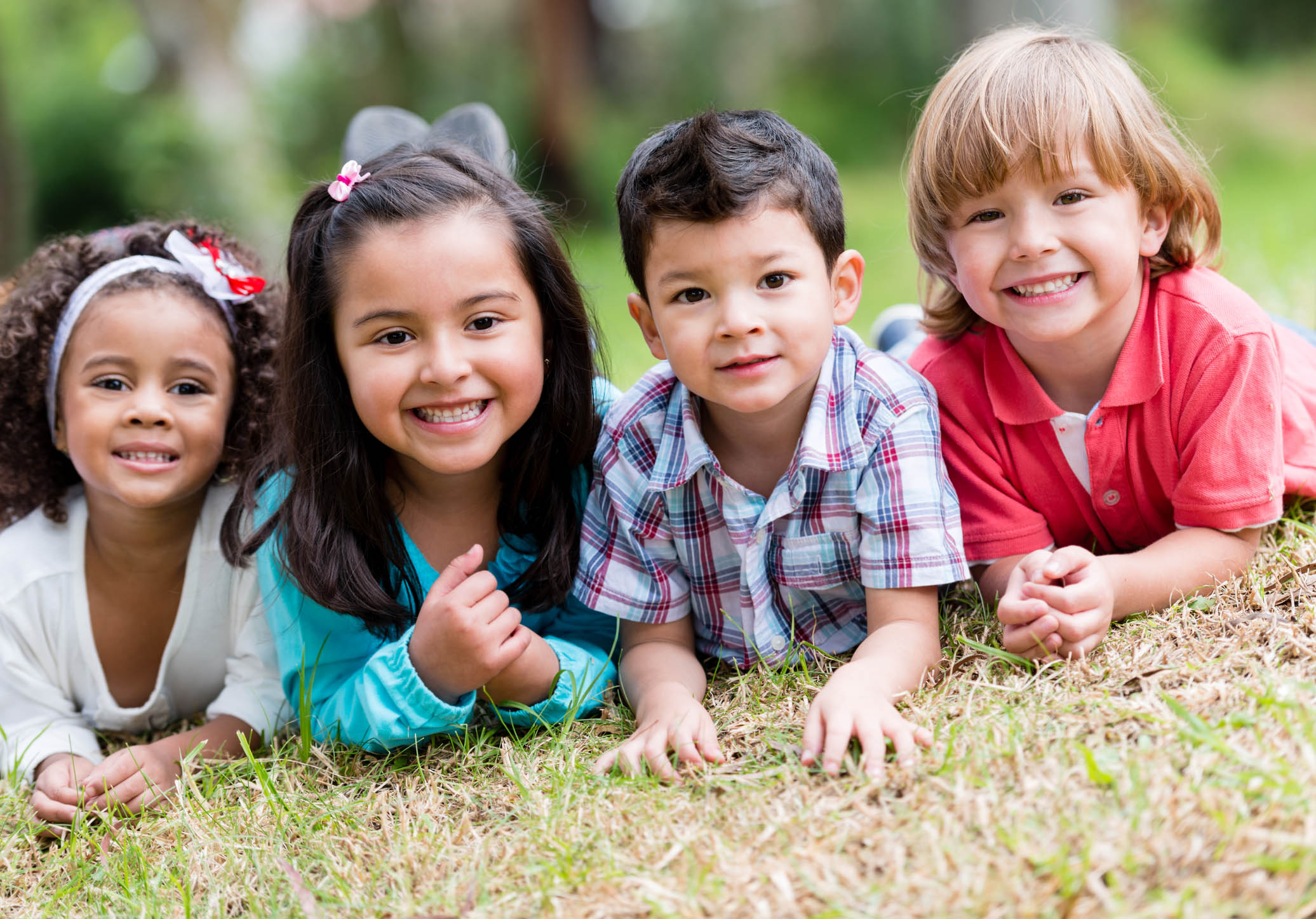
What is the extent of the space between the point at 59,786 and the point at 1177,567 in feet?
7.40

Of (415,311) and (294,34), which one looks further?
(294,34)

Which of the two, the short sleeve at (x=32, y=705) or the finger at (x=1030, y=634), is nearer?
the finger at (x=1030, y=634)

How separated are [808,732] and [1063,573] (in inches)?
21.0

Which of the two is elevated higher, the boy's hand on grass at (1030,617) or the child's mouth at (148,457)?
the child's mouth at (148,457)

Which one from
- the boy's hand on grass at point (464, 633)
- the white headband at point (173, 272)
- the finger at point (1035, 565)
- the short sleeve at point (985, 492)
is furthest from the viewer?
the white headband at point (173, 272)

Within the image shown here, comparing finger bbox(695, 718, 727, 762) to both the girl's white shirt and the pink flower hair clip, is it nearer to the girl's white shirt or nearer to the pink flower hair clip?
the girl's white shirt

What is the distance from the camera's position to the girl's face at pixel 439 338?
7.12ft

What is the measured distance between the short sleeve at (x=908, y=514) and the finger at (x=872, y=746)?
40 cm

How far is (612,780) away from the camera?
1908 mm

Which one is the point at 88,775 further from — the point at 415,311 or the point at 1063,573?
the point at 1063,573

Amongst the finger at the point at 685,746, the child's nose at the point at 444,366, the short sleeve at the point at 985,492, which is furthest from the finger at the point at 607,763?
the short sleeve at the point at 985,492

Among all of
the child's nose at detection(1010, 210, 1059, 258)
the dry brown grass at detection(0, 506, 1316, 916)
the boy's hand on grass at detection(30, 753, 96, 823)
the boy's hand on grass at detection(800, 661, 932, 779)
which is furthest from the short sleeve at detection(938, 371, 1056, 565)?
the boy's hand on grass at detection(30, 753, 96, 823)

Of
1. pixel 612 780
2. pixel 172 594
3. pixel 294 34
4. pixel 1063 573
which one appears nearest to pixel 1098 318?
pixel 1063 573

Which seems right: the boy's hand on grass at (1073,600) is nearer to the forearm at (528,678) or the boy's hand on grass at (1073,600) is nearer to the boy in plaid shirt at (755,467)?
the boy in plaid shirt at (755,467)
